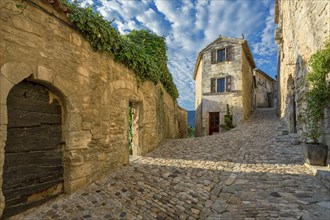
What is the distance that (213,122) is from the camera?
617 inches

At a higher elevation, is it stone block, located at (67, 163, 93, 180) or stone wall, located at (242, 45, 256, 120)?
stone wall, located at (242, 45, 256, 120)

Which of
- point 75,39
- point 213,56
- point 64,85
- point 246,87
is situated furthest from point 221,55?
point 64,85

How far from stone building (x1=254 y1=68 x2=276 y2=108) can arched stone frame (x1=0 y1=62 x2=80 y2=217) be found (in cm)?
2424

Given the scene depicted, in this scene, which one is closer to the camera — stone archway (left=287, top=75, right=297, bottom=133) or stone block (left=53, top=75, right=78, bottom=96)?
stone block (left=53, top=75, right=78, bottom=96)

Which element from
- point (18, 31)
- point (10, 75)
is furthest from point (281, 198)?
point (18, 31)

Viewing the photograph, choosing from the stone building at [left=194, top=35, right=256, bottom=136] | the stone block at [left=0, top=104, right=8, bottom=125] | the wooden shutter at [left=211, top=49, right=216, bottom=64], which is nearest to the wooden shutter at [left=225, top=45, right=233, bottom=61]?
the stone building at [left=194, top=35, right=256, bottom=136]

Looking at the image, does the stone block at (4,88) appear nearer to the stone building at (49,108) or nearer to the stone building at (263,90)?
the stone building at (49,108)

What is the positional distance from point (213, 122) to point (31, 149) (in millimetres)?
14163

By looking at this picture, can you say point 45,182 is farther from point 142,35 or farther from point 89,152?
point 142,35

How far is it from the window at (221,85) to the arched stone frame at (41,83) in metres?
13.3

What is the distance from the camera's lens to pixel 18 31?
2736 mm

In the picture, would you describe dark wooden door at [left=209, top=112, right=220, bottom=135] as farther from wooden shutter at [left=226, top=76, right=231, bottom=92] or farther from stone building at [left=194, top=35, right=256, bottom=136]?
wooden shutter at [left=226, top=76, right=231, bottom=92]

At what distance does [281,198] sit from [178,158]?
3381 mm

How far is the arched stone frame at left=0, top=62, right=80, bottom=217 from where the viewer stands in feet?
8.20
